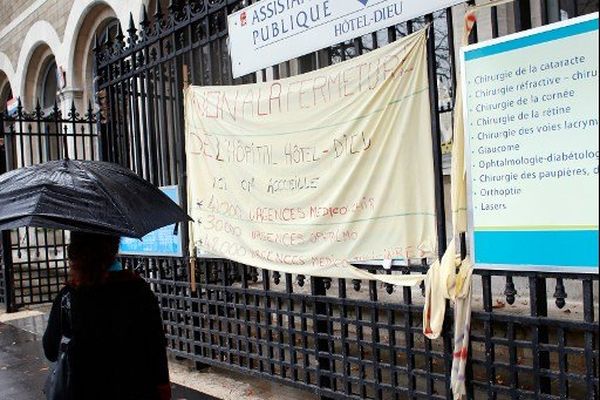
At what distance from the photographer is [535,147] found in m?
3.01

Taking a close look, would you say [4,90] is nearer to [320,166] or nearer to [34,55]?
[34,55]

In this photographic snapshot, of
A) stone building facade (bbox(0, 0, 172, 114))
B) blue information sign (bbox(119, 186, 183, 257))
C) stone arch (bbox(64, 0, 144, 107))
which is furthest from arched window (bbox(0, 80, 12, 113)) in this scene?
blue information sign (bbox(119, 186, 183, 257))

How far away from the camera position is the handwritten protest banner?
3670mm

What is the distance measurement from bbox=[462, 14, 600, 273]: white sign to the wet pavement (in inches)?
121

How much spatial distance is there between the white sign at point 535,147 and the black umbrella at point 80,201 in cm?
170

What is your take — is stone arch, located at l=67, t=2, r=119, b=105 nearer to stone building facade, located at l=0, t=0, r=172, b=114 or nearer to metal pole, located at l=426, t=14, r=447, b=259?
stone building facade, located at l=0, t=0, r=172, b=114

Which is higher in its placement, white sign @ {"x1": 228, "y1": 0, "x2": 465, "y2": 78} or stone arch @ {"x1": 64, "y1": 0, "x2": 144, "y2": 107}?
stone arch @ {"x1": 64, "y1": 0, "x2": 144, "y2": 107}

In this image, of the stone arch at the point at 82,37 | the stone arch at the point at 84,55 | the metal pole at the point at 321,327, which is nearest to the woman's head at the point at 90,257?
the metal pole at the point at 321,327

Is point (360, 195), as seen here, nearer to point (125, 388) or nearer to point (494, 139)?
point (494, 139)

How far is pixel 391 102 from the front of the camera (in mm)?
3748

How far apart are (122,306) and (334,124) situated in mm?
2059

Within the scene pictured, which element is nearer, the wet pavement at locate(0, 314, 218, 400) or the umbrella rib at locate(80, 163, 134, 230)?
the umbrella rib at locate(80, 163, 134, 230)

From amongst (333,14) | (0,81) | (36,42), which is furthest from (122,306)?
(0,81)

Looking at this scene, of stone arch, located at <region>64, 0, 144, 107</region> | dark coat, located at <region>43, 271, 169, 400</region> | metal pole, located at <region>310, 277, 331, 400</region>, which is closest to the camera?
dark coat, located at <region>43, 271, 169, 400</region>
